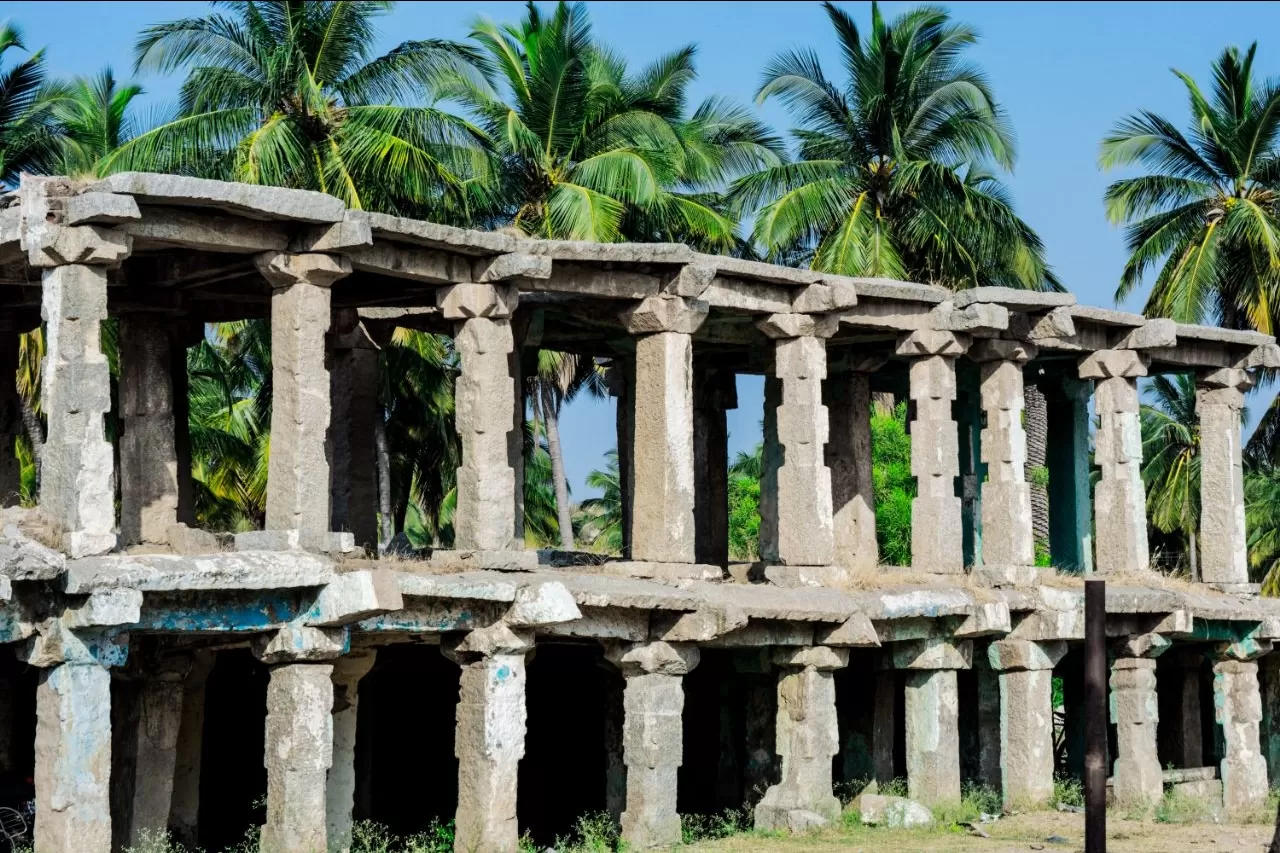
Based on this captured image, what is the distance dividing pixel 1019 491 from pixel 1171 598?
7.20ft

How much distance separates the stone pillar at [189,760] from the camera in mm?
20269

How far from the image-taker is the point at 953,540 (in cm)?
2388

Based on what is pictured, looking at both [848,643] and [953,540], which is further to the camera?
[953,540]

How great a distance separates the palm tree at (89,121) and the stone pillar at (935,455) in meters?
13.0

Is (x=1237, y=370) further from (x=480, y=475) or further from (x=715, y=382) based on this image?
(x=480, y=475)

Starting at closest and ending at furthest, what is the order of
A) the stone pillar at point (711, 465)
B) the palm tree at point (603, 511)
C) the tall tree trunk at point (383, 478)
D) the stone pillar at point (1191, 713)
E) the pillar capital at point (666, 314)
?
the pillar capital at point (666, 314), the stone pillar at point (1191, 713), the stone pillar at point (711, 465), the tall tree trunk at point (383, 478), the palm tree at point (603, 511)

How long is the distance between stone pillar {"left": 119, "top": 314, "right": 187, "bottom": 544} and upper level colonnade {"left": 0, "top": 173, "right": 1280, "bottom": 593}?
31 mm

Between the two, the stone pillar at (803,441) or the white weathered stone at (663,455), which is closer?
the white weathered stone at (663,455)

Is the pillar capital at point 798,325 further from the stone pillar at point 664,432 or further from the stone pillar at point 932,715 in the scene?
the stone pillar at point 932,715

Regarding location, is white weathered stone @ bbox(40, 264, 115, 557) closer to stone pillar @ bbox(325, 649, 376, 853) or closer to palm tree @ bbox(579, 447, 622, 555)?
stone pillar @ bbox(325, 649, 376, 853)

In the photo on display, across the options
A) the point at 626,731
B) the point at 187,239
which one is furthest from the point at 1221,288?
the point at 187,239

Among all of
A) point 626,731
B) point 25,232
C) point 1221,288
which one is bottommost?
point 626,731

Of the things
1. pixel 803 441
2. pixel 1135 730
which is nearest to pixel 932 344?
pixel 803 441

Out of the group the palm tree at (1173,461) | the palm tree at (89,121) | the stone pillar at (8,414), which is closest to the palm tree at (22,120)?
the palm tree at (89,121)
